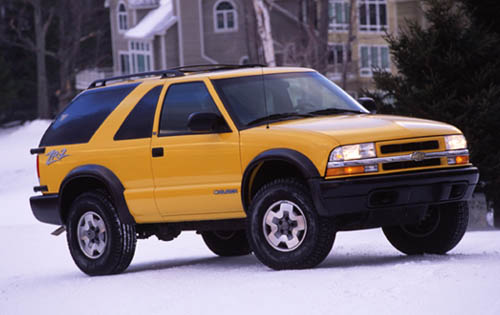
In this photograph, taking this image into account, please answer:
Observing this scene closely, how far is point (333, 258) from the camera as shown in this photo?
34.9 feet

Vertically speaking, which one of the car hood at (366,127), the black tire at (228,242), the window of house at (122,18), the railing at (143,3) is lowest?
the black tire at (228,242)

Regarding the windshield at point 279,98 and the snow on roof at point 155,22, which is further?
the snow on roof at point 155,22

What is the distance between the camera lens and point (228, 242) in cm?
1207

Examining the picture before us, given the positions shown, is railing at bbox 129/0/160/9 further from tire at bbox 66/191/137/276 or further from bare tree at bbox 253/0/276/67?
tire at bbox 66/191/137/276

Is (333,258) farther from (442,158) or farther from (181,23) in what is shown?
(181,23)

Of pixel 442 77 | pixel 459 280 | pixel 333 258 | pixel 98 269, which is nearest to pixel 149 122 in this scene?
pixel 98 269

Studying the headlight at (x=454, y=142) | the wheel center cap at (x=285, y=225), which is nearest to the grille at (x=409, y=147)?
the headlight at (x=454, y=142)

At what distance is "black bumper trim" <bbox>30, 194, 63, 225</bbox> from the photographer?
11.2 metres

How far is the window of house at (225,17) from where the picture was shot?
48.8 metres

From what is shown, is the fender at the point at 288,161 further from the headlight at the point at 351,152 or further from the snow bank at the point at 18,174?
the snow bank at the point at 18,174

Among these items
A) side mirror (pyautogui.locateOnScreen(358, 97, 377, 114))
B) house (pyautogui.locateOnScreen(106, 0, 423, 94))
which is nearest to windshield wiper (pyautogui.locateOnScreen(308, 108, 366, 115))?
side mirror (pyautogui.locateOnScreen(358, 97, 377, 114))

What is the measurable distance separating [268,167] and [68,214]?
2.94 metres

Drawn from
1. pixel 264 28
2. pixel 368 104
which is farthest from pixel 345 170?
pixel 264 28

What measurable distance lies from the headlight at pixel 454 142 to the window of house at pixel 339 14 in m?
39.4
